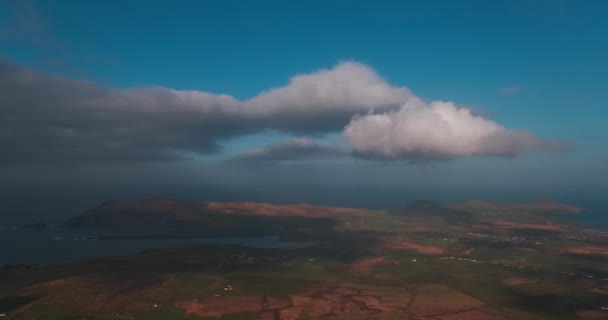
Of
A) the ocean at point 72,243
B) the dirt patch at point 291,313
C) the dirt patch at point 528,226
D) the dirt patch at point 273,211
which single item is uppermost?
the dirt patch at point 273,211

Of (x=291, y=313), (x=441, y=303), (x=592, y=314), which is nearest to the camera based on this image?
(x=291, y=313)

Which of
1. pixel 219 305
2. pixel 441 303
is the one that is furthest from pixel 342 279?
pixel 219 305

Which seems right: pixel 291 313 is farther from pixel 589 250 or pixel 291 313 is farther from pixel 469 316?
pixel 589 250

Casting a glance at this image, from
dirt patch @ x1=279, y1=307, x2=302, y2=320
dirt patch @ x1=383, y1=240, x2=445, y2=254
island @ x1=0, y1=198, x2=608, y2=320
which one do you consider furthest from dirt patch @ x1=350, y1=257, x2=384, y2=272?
dirt patch @ x1=279, y1=307, x2=302, y2=320

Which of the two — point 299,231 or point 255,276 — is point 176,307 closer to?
point 255,276

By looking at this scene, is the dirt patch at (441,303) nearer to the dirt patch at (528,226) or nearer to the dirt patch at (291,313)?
the dirt patch at (291,313)

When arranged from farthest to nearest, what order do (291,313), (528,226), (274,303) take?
(528,226) < (274,303) < (291,313)

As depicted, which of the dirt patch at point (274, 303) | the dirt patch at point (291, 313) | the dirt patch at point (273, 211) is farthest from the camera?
the dirt patch at point (273, 211)

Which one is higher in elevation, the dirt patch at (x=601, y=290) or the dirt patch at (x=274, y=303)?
the dirt patch at (x=601, y=290)

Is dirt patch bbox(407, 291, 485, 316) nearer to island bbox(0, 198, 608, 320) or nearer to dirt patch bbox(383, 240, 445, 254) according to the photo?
island bbox(0, 198, 608, 320)

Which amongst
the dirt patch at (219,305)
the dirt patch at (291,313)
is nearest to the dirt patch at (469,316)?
the dirt patch at (291,313)

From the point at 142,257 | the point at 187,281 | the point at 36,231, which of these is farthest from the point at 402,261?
the point at 36,231
